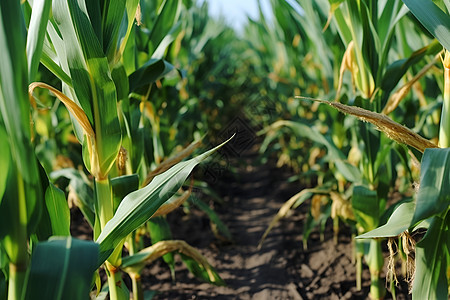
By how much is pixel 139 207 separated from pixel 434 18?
79cm

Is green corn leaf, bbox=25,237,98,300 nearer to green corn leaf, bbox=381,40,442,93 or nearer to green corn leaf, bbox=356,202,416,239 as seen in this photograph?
green corn leaf, bbox=356,202,416,239

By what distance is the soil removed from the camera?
6.33 ft

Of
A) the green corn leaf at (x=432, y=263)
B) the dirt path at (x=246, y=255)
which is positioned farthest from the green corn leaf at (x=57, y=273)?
the dirt path at (x=246, y=255)

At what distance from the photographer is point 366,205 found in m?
1.52

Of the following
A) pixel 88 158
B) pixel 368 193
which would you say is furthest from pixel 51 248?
pixel 368 193

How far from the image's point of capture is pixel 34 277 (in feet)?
2.34

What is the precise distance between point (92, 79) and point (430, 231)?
89 centimetres

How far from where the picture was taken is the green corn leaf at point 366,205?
151 cm

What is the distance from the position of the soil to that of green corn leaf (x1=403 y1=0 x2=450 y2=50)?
0.98 meters

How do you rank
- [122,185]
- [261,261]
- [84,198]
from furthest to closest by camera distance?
[261,261] < [84,198] < [122,185]

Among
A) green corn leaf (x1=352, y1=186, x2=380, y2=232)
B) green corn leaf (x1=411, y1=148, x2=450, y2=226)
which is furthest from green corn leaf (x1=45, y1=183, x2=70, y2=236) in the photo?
green corn leaf (x1=352, y1=186, x2=380, y2=232)

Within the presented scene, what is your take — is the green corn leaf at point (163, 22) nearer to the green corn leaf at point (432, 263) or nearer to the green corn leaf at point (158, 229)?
the green corn leaf at point (158, 229)

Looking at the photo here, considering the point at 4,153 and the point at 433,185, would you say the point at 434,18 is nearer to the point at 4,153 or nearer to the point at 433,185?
the point at 433,185

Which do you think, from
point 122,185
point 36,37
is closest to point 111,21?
point 36,37
